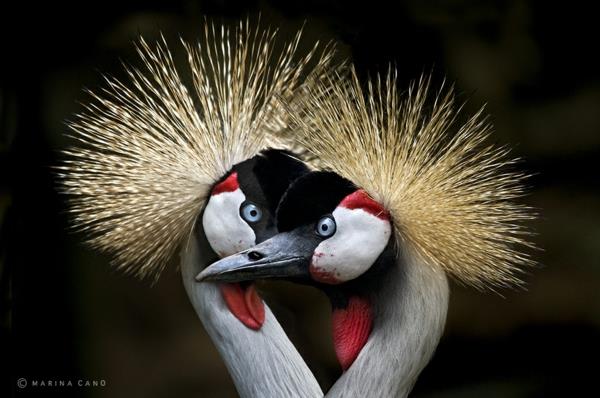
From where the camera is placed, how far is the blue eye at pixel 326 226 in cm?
167

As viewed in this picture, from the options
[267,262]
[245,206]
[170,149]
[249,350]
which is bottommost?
[249,350]

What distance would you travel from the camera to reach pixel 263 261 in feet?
5.41

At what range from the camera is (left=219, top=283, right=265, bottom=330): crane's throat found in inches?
71.7

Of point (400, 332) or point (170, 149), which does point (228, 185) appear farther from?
point (400, 332)

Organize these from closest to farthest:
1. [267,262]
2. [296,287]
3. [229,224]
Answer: [267,262]
[229,224]
[296,287]

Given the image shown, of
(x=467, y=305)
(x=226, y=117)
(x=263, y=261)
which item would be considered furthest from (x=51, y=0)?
(x=467, y=305)

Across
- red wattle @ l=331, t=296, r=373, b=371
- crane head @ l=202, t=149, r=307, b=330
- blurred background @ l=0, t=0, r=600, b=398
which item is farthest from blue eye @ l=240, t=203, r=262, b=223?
blurred background @ l=0, t=0, r=600, b=398

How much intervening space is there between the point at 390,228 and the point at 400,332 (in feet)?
0.60

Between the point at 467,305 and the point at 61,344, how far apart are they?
3.39 ft

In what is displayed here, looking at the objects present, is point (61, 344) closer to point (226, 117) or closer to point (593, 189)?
point (226, 117)

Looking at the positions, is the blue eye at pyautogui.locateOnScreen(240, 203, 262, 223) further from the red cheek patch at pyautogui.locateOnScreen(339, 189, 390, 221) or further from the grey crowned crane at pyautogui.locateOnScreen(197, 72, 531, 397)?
the red cheek patch at pyautogui.locateOnScreen(339, 189, 390, 221)

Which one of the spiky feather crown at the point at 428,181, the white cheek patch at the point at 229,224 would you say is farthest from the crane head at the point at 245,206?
the spiky feather crown at the point at 428,181

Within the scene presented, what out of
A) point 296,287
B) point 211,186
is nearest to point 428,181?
point 211,186

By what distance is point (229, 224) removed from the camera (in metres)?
1.75
